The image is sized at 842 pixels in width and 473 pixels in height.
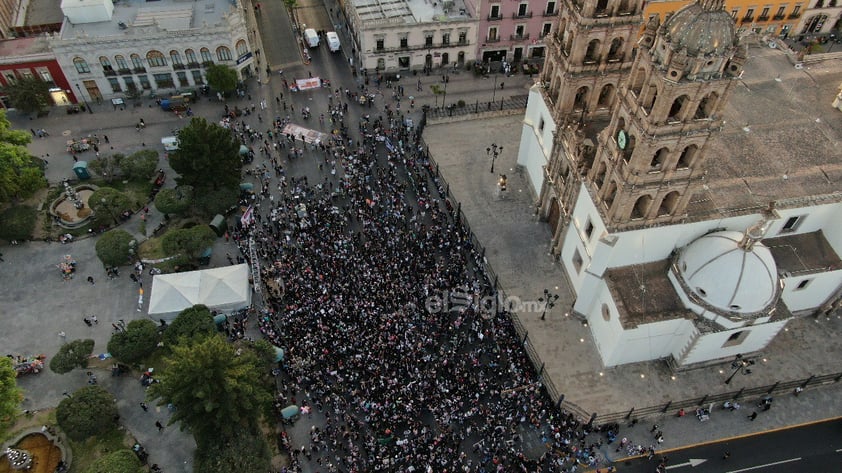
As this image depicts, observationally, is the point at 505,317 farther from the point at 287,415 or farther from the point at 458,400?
the point at 287,415

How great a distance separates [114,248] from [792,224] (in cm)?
5732

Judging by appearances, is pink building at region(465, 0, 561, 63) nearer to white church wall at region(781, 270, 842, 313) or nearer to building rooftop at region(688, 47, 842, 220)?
building rooftop at region(688, 47, 842, 220)

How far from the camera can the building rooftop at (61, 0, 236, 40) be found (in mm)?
70562

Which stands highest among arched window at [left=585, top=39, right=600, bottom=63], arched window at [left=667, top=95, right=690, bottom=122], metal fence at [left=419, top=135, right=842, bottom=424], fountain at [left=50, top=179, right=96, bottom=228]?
arched window at [left=667, top=95, right=690, bottom=122]

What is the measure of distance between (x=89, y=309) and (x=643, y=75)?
160 feet

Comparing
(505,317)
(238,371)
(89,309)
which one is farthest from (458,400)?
(89,309)

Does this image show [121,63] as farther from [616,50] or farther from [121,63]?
[616,50]

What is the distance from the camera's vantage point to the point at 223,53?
72.5m

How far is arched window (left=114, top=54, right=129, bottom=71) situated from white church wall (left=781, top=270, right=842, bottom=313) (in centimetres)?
7103

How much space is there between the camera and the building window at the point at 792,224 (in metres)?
48.7

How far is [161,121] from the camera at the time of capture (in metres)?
71.2

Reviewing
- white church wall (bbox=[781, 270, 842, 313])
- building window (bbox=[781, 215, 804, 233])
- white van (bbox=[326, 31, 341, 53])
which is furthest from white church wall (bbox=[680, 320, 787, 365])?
white van (bbox=[326, 31, 341, 53])

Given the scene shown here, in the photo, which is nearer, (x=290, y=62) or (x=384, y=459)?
(x=384, y=459)

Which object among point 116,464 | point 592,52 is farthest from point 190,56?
point 116,464
